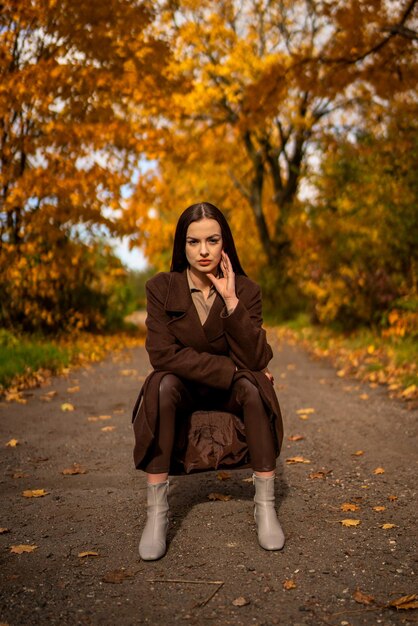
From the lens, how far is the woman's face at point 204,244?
128 inches

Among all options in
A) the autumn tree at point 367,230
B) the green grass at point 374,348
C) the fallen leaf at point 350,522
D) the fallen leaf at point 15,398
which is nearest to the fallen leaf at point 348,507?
the fallen leaf at point 350,522

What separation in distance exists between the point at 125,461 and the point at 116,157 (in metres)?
7.15

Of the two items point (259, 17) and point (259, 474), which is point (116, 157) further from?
point (259, 17)

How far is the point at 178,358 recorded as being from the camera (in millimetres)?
3150

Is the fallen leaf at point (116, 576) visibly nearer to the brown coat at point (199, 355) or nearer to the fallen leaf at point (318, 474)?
the brown coat at point (199, 355)

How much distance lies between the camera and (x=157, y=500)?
10.0ft

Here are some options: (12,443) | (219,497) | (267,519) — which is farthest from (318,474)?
(12,443)

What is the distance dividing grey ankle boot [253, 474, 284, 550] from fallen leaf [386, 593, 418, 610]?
0.66 metres

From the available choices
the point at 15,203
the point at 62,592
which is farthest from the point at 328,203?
the point at 62,592

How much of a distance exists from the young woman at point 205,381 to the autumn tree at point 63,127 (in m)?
6.43

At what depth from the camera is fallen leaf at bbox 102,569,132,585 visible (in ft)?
8.86

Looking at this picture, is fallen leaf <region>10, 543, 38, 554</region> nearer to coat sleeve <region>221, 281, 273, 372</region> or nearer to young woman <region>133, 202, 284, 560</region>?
young woman <region>133, 202, 284, 560</region>

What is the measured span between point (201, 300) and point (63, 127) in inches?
277

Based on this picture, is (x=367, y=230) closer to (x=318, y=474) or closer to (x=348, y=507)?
(x=318, y=474)
